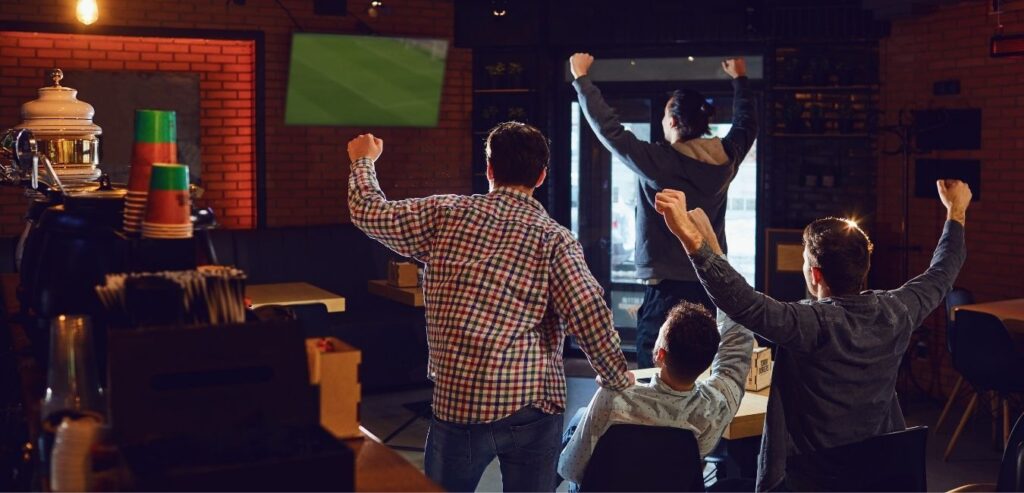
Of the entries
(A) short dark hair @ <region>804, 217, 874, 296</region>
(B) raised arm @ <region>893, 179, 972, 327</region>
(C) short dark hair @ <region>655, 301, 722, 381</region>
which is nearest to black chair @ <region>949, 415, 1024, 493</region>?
(B) raised arm @ <region>893, 179, 972, 327</region>

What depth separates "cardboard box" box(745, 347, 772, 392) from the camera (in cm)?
396

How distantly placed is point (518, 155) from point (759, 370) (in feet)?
4.91

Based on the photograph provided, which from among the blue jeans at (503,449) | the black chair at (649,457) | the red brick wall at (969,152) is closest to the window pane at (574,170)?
the red brick wall at (969,152)

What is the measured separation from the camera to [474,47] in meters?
8.41

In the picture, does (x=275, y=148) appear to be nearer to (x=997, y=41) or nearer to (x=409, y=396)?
(x=409, y=396)

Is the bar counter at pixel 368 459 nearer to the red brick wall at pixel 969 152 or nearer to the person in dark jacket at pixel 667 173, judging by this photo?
the person in dark jacket at pixel 667 173

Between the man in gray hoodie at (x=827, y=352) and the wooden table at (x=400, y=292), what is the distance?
3828mm

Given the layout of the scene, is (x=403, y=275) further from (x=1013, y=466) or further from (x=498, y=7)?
(x=1013, y=466)

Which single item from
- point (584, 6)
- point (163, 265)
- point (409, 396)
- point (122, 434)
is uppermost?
point (584, 6)

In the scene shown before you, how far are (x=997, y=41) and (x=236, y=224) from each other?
4.91m

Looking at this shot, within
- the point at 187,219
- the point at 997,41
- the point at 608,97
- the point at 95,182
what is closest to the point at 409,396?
the point at 608,97

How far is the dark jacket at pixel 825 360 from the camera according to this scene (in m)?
2.72

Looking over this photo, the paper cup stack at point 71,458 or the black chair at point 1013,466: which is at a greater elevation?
the paper cup stack at point 71,458

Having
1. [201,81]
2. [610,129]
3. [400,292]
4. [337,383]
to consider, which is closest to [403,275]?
[400,292]
